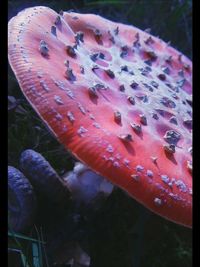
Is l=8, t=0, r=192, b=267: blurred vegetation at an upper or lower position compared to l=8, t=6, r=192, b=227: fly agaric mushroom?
lower

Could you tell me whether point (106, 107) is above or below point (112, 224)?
above

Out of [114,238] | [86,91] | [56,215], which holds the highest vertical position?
[86,91]

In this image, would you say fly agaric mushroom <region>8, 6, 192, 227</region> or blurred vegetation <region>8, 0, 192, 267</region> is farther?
blurred vegetation <region>8, 0, 192, 267</region>

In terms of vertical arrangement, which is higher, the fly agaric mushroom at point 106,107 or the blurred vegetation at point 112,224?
the fly agaric mushroom at point 106,107

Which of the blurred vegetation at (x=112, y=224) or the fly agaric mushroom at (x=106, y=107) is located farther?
the blurred vegetation at (x=112, y=224)
